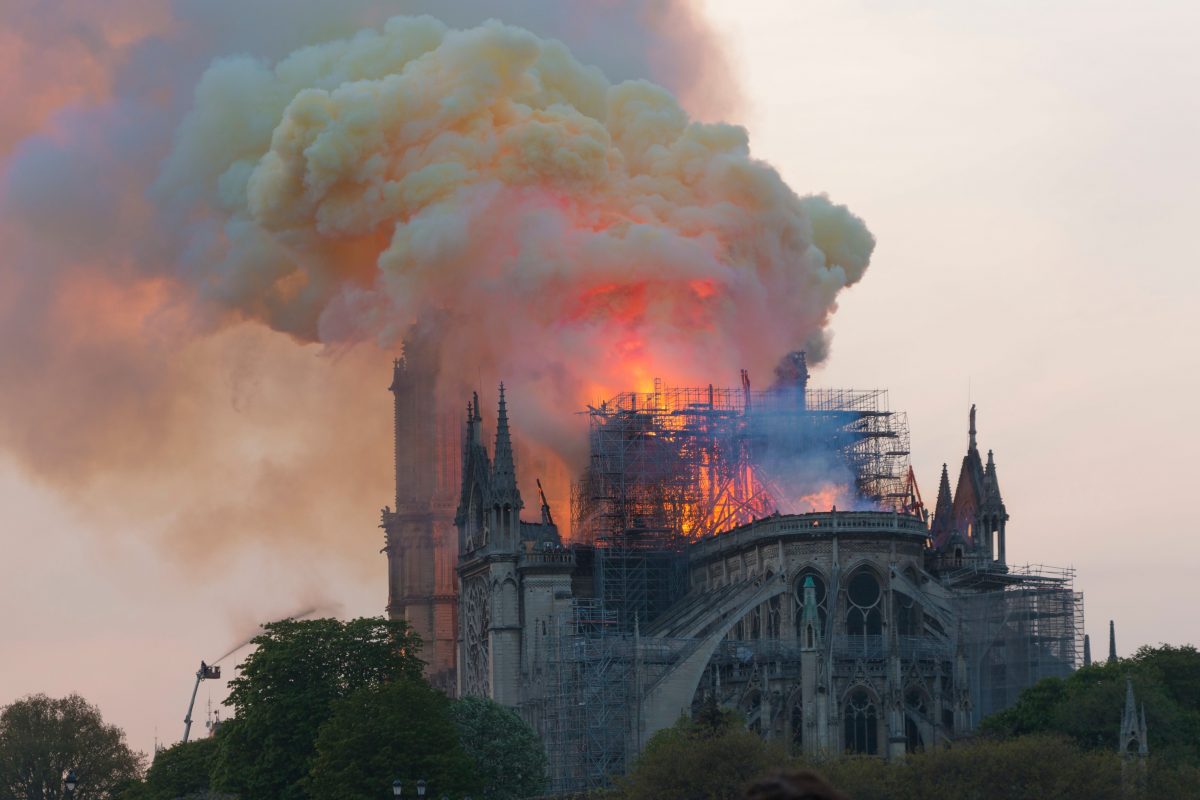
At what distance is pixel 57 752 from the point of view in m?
135

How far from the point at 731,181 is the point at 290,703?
41.0 m

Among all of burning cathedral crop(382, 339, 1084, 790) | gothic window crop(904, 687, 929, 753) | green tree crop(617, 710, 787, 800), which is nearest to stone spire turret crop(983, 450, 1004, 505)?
burning cathedral crop(382, 339, 1084, 790)

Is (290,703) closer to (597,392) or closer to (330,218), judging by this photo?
(597,392)

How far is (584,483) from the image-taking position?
393 feet

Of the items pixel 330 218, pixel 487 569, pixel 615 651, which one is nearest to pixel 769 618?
pixel 615 651

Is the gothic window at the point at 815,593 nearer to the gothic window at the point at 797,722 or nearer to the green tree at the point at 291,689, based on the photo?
the gothic window at the point at 797,722

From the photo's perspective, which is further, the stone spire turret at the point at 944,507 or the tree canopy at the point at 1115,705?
the stone spire turret at the point at 944,507

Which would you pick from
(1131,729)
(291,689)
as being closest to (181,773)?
(291,689)

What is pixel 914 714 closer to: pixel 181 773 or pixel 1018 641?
pixel 1018 641

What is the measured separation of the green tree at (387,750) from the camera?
86.4 meters

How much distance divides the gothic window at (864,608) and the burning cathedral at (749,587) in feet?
0.26

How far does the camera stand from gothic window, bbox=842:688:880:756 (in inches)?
3947

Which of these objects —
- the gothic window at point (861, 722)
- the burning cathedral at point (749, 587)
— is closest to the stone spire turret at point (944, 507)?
the burning cathedral at point (749, 587)

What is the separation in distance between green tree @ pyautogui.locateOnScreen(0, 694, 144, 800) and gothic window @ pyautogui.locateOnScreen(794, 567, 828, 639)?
42.7 metres
